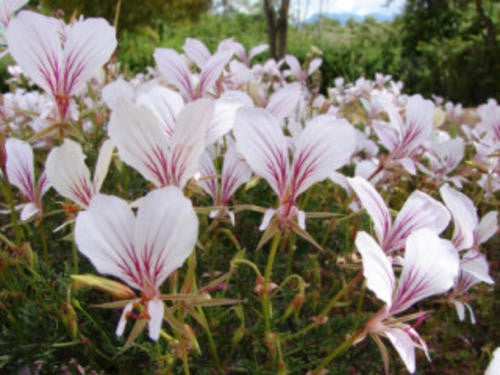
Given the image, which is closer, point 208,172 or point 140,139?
point 140,139

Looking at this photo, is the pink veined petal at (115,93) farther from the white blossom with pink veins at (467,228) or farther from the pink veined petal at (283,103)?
the white blossom with pink veins at (467,228)

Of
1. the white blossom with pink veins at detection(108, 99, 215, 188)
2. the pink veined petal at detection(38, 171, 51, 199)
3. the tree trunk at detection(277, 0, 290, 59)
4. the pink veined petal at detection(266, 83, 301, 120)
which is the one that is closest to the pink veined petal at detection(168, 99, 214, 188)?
the white blossom with pink veins at detection(108, 99, 215, 188)

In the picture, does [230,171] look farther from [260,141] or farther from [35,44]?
[35,44]

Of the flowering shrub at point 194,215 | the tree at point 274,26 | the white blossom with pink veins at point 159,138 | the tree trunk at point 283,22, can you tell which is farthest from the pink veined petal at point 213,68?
the tree trunk at point 283,22

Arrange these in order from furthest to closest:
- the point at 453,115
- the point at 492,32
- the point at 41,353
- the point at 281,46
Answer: the point at 492,32 → the point at 281,46 → the point at 453,115 → the point at 41,353

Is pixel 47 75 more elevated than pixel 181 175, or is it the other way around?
pixel 47 75

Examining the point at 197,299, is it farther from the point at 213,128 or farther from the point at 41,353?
the point at 41,353

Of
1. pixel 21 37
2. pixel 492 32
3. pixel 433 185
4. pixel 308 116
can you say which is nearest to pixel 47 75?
pixel 21 37

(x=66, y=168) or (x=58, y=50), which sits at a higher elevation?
(x=58, y=50)

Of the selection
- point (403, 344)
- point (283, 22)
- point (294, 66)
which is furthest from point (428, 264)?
point (283, 22)
